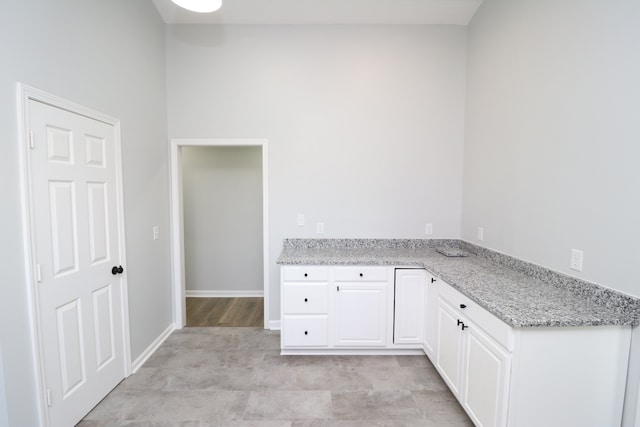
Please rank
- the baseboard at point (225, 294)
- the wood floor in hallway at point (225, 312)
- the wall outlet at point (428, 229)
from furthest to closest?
the baseboard at point (225, 294)
the wood floor in hallway at point (225, 312)
the wall outlet at point (428, 229)

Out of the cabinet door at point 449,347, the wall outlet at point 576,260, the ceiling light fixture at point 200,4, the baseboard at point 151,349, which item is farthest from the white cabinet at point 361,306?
the ceiling light fixture at point 200,4

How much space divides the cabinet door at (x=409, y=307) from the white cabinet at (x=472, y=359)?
1.01 ft

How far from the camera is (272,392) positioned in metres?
2.15

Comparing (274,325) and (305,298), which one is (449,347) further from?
(274,325)

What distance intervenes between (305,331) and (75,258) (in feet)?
6.17

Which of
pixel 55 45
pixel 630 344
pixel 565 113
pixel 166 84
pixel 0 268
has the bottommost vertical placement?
pixel 630 344

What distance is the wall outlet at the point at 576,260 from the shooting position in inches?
64.9

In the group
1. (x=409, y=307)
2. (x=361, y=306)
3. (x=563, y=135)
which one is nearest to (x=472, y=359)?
(x=409, y=307)

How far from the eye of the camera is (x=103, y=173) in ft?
6.84

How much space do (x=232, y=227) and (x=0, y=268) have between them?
2.79 metres

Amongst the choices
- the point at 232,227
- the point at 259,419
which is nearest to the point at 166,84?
the point at 232,227

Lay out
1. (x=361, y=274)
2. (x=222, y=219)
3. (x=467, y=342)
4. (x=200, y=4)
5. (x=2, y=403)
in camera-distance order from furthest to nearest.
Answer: (x=222, y=219)
(x=361, y=274)
(x=200, y=4)
(x=467, y=342)
(x=2, y=403)

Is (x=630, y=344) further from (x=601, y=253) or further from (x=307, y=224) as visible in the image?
(x=307, y=224)

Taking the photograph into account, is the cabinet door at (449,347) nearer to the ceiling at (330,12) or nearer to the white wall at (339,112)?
the white wall at (339,112)
